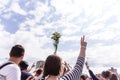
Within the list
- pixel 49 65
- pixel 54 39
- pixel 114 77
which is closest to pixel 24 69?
pixel 114 77

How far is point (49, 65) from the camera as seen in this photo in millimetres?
4355

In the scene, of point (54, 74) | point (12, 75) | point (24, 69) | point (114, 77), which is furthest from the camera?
point (114, 77)

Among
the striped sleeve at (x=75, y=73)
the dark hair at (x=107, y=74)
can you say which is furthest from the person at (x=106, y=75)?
the striped sleeve at (x=75, y=73)

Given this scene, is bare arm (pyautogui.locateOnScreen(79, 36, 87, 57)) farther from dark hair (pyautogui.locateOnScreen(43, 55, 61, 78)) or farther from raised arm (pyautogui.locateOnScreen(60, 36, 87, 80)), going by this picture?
dark hair (pyautogui.locateOnScreen(43, 55, 61, 78))

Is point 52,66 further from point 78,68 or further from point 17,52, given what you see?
point 17,52

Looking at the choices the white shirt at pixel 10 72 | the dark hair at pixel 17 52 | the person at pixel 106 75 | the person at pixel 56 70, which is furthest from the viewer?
the person at pixel 106 75

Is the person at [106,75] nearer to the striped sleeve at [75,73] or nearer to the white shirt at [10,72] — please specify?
the white shirt at [10,72]

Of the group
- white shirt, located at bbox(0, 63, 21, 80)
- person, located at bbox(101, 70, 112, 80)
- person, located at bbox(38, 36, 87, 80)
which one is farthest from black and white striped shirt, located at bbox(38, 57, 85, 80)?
person, located at bbox(101, 70, 112, 80)

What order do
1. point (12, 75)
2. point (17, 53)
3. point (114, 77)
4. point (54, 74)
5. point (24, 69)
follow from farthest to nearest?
point (114, 77) < point (24, 69) < point (17, 53) < point (12, 75) < point (54, 74)

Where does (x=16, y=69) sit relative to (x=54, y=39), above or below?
below

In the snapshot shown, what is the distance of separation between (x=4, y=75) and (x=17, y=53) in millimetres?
659

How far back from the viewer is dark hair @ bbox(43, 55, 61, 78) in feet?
14.1

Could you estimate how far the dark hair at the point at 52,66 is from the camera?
430 centimetres

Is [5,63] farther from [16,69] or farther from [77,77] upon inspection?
[77,77]
